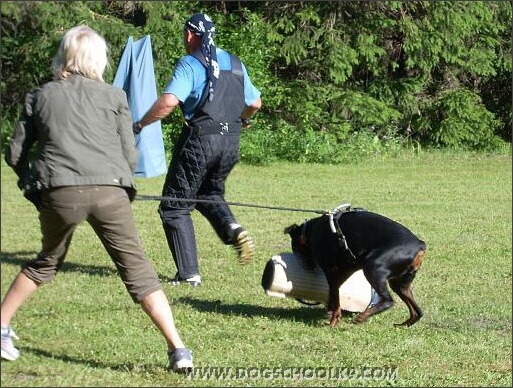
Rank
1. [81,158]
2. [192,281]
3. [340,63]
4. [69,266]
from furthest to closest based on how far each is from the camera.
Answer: [340,63]
[69,266]
[192,281]
[81,158]

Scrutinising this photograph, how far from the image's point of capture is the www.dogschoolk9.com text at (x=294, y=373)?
4852mm

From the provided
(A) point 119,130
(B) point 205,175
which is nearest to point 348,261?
(B) point 205,175

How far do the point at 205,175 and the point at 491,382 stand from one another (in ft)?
9.74

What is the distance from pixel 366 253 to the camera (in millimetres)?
6121

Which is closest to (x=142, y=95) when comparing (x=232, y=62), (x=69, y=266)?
(x=69, y=266)

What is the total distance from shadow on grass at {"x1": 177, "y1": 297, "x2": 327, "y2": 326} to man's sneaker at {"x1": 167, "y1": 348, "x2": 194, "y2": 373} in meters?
1.71

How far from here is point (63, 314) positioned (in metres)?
6.04

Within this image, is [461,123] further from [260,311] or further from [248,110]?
[260,311]

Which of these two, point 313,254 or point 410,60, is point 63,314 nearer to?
point 313,254

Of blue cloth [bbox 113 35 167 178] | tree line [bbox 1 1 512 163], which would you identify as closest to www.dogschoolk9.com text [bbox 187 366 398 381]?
blue cloth [bbox 113 35 167 178]

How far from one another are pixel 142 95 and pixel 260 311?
6481 millimetres

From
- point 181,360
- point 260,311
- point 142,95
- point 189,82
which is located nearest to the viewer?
point 181,360

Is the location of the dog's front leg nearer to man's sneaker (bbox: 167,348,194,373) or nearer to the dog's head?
the dog's head

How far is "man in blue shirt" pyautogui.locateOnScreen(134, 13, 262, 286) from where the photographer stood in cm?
698
